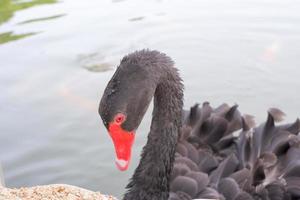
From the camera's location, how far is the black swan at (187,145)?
2072 millimetres

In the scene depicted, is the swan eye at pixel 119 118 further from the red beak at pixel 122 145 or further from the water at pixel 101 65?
the water at pixel 101 65

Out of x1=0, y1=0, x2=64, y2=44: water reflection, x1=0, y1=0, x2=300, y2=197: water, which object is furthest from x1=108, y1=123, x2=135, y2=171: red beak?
x1=0, y1=0, x2=64, y2=44: water reflection

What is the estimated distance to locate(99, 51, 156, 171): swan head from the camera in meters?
2.01

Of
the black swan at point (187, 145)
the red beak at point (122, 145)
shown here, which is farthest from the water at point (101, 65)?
the red beak at point (122, 145)

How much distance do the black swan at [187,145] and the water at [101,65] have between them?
854 millimetres

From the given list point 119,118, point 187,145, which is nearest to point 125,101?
point 119,118

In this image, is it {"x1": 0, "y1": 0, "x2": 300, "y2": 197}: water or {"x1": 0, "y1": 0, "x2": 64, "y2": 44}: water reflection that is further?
{"x1": 0, "y1": 0, "x2": 64, "y2": 44}: water reflection

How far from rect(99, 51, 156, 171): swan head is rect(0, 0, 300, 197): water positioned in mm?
1341

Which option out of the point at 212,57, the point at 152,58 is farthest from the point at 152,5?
the point at 152,58

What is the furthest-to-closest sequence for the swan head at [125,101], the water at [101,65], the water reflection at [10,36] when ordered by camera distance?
the water reflection at [10,36] → the water at [101,65] → the swan head at [125,101]

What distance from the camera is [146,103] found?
7.02 ft

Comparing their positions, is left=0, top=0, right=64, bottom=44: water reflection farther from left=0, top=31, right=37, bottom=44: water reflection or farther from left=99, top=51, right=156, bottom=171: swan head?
left=99, top=51, right=156, bottom=171: swan head

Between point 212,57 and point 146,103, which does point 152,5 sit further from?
point 146,103

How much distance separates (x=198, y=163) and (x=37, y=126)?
178cm
